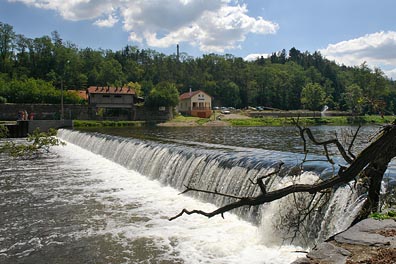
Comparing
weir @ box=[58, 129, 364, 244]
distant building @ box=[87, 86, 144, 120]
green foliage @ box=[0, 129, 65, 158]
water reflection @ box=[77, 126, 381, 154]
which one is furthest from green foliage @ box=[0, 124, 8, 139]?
distant building @ box=[87, 86, 144, 120]

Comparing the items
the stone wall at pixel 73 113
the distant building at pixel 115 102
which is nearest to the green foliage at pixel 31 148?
the stone wall at pixel 73 113

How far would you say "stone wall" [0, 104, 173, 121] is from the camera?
5684 centimetres

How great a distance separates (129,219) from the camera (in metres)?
10.1

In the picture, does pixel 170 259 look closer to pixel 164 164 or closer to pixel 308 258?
pixel 308 258

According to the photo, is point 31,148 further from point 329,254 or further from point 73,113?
point 73,113

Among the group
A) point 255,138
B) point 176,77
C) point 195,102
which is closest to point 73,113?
point 195,102

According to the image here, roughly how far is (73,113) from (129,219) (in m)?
53.4

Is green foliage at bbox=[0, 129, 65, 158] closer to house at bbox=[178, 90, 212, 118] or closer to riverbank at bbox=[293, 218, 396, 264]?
riverbank at bbox=[293, 218, 396, 264]

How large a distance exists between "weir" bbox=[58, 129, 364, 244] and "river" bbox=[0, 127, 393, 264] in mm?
59

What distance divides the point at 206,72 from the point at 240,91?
15.8 m

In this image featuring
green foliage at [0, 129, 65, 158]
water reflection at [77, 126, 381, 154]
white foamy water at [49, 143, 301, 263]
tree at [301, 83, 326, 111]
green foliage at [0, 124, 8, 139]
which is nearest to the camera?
white foamy water at [49, 143, 301, 263]

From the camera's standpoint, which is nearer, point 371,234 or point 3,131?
point 371,234

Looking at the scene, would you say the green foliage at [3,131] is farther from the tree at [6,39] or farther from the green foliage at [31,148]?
the tree at [6,39]

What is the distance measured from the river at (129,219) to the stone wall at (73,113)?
42496 millimetres
